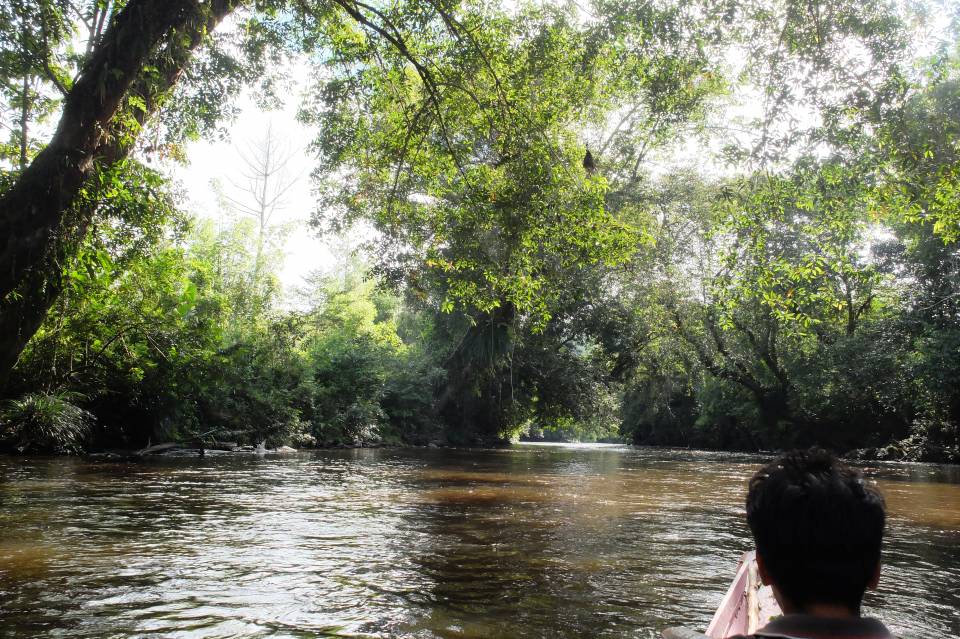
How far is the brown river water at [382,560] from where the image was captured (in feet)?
11.9

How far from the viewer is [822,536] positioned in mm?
1388

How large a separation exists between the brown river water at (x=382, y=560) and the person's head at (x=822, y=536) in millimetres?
2407

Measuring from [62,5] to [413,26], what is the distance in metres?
4.06

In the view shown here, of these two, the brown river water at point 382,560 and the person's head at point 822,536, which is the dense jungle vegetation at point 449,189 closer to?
the brown river water at point 382,560

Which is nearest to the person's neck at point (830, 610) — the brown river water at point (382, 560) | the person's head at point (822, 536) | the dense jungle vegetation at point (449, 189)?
the person's head at point (822, 536)

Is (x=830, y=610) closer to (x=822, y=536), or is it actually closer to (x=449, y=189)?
(x=822, y=536)

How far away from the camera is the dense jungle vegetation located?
6914mm

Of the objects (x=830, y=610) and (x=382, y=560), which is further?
(x=382, y=560)

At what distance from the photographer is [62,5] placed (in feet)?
23.1

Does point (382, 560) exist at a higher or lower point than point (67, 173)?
lower

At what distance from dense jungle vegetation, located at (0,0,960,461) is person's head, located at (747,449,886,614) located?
570 centimetres

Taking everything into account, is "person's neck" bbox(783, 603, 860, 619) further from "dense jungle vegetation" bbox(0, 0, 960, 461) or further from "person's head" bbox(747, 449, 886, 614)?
"dense jungle vegetation" bbox(0, 0, 960, 461)

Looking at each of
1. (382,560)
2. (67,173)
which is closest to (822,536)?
(382,560)

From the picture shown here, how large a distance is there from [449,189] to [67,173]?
480 centimetres
